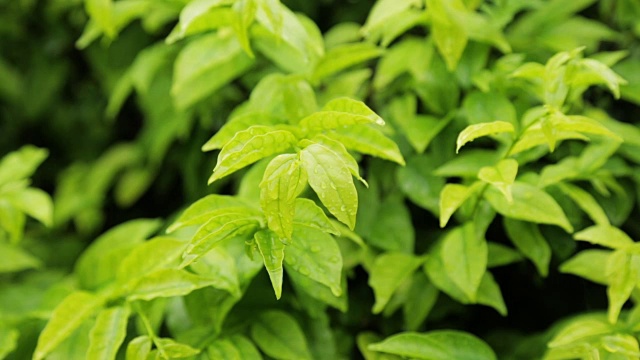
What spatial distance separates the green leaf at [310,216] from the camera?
2.84 ft

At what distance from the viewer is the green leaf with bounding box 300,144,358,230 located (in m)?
0.76

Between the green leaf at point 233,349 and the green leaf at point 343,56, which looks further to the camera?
the green leaf at point 343,56

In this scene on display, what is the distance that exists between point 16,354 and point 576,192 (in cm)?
87

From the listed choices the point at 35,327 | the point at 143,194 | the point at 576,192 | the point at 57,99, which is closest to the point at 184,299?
the point at 35,327

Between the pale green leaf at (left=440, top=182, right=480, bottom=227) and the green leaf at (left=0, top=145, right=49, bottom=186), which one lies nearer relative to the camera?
the pale green leaf at (left=440, top=182, right=480, bottom=227)

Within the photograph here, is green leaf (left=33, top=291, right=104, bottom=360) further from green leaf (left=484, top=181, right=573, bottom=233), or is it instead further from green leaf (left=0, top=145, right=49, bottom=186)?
green leaf (left=484, top=181, right=573, bottom=233)

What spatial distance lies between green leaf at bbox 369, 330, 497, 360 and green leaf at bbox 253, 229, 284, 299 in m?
0.22

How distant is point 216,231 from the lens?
82 centimetres

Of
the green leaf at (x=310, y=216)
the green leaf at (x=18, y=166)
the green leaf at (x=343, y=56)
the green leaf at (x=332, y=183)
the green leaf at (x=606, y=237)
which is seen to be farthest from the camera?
the green leaf at (x=18, y=166)

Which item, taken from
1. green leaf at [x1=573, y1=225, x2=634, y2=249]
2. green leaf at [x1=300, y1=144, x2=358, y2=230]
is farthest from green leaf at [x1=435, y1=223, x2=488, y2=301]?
green leaf at [x1=300, y1=144, x2=358, y2=230]

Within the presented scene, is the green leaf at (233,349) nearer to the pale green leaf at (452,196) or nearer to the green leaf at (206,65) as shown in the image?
the pale green leaf at (452,196)

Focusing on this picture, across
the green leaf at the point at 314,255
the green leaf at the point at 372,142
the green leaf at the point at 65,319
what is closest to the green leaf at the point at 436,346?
the green leaf at the point at 314,255

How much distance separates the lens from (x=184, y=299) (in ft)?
3.30

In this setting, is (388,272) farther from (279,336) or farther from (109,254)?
(109,254)
